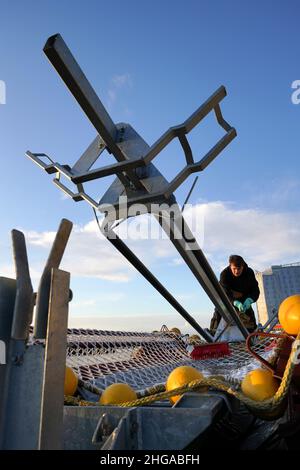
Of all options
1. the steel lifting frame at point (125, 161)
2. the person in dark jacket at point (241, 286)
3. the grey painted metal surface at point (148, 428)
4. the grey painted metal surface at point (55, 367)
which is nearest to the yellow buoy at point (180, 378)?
the grey painted metal surface at point (148, 428)

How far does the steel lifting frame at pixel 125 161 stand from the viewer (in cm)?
191

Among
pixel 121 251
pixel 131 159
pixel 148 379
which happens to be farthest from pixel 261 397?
pixel 121 251

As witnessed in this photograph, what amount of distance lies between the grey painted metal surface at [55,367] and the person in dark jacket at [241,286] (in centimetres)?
465

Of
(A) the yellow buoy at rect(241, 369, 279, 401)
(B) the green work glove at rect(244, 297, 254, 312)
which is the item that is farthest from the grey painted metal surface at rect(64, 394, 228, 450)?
(B) the green work glove at rect(244, 297, 254, 312)

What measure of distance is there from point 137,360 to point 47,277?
257 centimetres

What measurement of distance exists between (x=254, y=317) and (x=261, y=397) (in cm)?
414

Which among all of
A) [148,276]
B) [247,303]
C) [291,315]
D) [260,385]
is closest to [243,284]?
[247,303]

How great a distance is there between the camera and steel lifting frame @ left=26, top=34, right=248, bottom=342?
1906 millimetres

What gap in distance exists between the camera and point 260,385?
Answer: 158cm

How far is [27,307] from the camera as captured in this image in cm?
112

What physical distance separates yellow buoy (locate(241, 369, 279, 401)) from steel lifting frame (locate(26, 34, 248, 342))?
1137 millimetres

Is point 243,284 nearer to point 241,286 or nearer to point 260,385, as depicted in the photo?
point 241,286

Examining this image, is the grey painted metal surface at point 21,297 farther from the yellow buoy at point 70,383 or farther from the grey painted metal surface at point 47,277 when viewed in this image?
the yellow buoy at point 70,383
